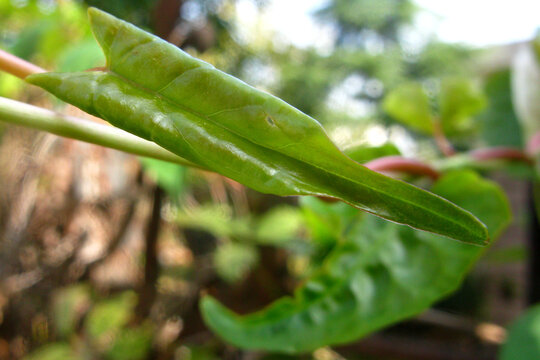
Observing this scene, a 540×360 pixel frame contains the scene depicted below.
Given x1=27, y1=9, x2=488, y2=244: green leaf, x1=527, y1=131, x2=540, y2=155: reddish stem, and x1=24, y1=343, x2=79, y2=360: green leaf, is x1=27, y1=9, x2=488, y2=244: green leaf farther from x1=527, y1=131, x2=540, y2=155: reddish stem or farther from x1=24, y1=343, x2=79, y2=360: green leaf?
x1=24, y1=343, x2=79, y2=360: green leaf

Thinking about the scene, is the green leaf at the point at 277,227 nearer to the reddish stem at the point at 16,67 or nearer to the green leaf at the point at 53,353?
the green leaf at the point at 53,353

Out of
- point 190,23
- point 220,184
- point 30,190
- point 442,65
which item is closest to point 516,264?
point 220,184

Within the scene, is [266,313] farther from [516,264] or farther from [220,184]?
[516,264]

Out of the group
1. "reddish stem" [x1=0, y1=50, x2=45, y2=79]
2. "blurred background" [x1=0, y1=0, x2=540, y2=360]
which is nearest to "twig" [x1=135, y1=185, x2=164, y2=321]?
"blurred background" [x1=0, y1=0, x2=540, y2=360]

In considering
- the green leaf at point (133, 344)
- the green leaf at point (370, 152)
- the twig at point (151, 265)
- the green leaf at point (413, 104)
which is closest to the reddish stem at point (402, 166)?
the green leaf at point (370, 152)

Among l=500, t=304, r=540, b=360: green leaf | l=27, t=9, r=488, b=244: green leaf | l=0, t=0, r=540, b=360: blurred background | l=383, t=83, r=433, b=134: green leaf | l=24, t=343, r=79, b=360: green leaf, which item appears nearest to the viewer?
l=27, t=9, r=488, b=244: green leaf

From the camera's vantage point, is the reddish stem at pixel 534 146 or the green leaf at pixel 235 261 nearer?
the reddish stem at pixel 534 146
